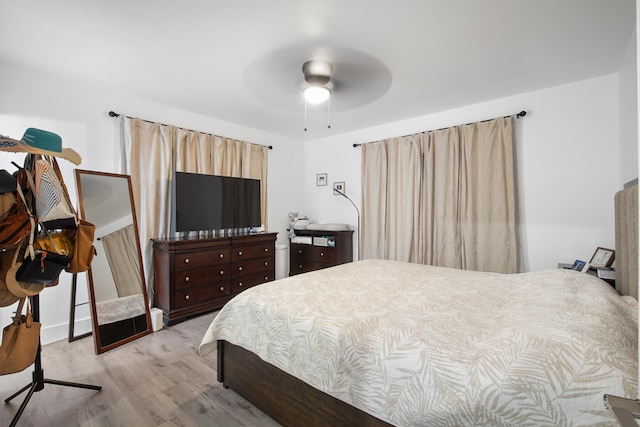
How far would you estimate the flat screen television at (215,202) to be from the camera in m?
3.31

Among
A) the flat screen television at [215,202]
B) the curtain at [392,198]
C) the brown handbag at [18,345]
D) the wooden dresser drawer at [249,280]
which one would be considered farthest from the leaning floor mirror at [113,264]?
the curtain at [392,198]

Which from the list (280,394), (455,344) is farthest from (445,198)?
(280,394)

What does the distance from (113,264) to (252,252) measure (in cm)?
150

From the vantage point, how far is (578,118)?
276cm

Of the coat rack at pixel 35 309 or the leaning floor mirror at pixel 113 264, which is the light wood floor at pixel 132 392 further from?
the leaning floor mirror at pixel 113 264

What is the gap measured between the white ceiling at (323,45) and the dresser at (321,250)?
6.32ft

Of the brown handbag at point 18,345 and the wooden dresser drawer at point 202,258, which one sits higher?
the wooden dresser drawer at point 202,258

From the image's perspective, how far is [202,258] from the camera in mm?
3219

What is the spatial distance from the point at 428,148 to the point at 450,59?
54.6 inches

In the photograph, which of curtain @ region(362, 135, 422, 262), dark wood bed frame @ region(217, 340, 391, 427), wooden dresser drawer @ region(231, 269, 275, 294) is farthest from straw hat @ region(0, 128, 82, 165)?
curtain @ region(362, 135, 422, 262)

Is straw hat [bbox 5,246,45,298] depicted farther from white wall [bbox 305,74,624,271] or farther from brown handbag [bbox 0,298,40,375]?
white wall [bbox 305,74,624,271]

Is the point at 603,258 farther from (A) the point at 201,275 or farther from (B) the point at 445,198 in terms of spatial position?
(A) the point at 201,275

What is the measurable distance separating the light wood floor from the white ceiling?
245 centimetres

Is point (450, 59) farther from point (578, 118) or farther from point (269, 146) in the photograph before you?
point (269, 146)
